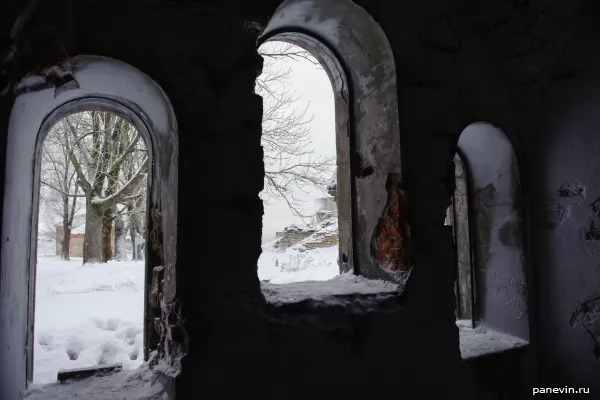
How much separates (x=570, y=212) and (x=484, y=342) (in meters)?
1.00

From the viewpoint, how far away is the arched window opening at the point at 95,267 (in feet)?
10.6

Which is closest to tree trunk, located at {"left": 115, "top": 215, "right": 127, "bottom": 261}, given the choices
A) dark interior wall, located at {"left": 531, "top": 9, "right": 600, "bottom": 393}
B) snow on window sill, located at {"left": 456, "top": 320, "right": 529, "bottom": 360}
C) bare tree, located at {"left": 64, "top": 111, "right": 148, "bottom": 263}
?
bare tree, located at {"left": 64, "top": 111, "right": 148, "bottom": 263}

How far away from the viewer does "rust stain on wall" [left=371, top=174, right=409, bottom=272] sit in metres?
2.16

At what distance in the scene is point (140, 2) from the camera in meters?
1.74

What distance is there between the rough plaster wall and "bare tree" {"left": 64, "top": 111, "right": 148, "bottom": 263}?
7.04 metres

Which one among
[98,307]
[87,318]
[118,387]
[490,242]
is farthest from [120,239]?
[490,242]

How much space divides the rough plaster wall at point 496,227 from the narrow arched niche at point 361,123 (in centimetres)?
72

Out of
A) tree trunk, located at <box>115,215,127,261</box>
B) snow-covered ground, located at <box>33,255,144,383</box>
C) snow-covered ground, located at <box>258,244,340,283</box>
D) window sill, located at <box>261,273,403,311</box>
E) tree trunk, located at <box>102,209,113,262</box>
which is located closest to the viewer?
window sill, located at <box>261,273,403,311</box>

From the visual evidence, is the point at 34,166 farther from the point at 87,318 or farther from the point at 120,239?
the point at 120,239

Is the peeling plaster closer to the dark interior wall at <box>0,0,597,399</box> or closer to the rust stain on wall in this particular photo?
the dark interior wall at <box>0,0,597,399</box>

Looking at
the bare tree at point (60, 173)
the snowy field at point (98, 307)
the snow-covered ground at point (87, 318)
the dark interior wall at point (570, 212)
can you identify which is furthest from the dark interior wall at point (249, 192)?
the bare tree at point (60, 173)

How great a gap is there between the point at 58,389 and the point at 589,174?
3.28 meters

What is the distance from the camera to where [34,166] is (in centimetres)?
205

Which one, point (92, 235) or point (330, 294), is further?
point (92, 235)
